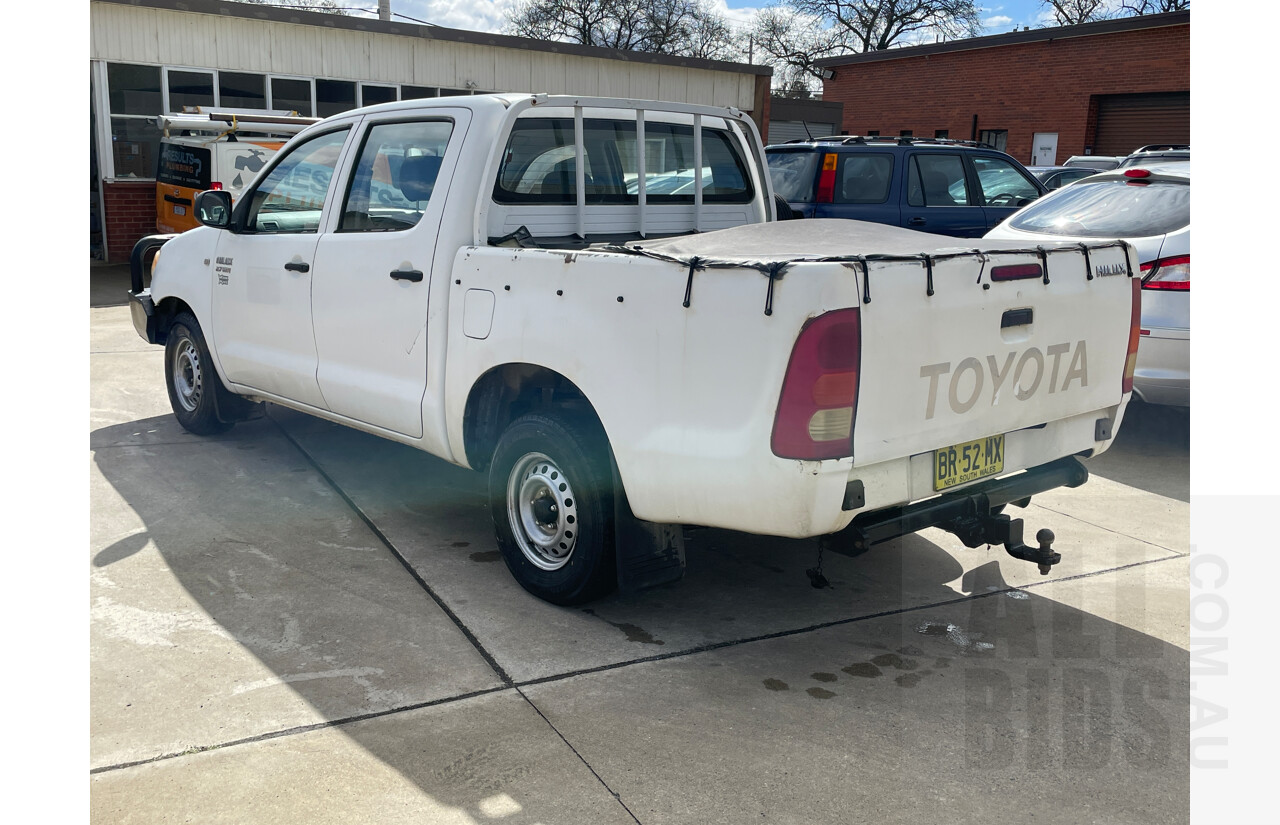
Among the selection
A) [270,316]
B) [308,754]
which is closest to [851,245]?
[308,754]

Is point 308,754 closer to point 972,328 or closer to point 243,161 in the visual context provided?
point 972,328

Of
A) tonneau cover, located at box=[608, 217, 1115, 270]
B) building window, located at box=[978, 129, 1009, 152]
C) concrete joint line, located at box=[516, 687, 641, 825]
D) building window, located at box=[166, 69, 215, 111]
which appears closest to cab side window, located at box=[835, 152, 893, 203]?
tonneau cover, located at box=[608, 217, 1115, 270]

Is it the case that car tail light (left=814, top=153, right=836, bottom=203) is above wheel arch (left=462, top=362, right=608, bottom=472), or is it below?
above

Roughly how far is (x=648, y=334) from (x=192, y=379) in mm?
4342

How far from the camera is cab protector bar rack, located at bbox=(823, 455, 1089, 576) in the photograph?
3.70 m

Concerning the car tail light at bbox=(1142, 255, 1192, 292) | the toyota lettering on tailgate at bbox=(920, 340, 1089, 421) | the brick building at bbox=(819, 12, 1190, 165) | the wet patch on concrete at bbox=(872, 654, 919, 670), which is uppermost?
the brick building at bbox=(819, 12, 1190, 165)

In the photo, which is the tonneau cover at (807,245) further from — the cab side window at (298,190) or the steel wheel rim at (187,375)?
the steel wheel rim at (187,375)

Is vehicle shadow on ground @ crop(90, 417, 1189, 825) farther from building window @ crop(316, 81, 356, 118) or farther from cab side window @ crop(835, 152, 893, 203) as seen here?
building window @ crop(316, 81, 356, 118)

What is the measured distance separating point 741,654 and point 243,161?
12.1 metres

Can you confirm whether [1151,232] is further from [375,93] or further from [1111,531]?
[375,93]

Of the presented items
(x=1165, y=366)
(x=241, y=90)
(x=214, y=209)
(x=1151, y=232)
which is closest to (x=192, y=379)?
(x=214, y=209)

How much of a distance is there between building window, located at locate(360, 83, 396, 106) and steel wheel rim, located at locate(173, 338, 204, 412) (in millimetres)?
13278

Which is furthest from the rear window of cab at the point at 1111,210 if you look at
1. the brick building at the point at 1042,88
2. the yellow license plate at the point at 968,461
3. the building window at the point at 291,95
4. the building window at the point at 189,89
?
the brick building at the point at 1042,88

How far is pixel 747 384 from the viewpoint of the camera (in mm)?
3400
